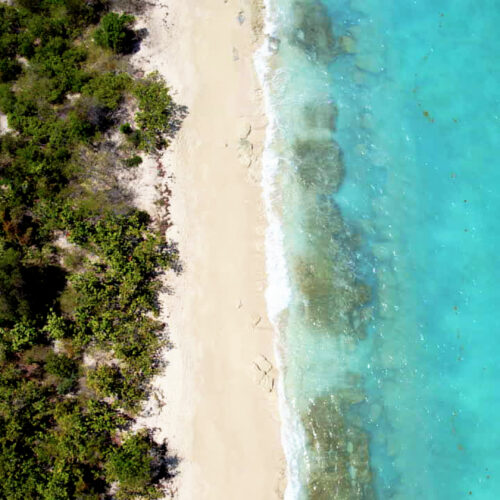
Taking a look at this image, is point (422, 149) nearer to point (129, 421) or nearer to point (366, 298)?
point (366, 298)

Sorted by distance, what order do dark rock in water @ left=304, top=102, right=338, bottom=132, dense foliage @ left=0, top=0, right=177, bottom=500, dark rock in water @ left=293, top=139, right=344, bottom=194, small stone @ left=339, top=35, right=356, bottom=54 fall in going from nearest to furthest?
dense foliage @ left=0, top=0, right=177, bottom=500 → dark rock in water @ left=293, top=139, right=344, bottom=194 → dark rock in water @ left=304, top=102, right=338, bottom=132 → small stone @ left=339, top=35, right=356, bottom=54

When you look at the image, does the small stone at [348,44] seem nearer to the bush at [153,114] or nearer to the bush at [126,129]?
the bush at [153,114]

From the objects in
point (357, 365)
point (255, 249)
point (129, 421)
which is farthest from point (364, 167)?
point (129, 421)

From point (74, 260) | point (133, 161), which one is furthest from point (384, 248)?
point (74, 260)

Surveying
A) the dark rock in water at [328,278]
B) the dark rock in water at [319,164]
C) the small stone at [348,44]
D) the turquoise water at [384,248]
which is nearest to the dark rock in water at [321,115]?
the turquoise water at [384,248]

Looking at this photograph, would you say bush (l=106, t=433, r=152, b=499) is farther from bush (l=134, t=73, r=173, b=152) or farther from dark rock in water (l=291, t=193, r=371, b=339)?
bush (l=134, t=73, r=173, b=152)

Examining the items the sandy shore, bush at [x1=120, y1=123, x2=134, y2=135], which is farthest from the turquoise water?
bush at [x1=120, y1=123, x2=134, y2=135]
